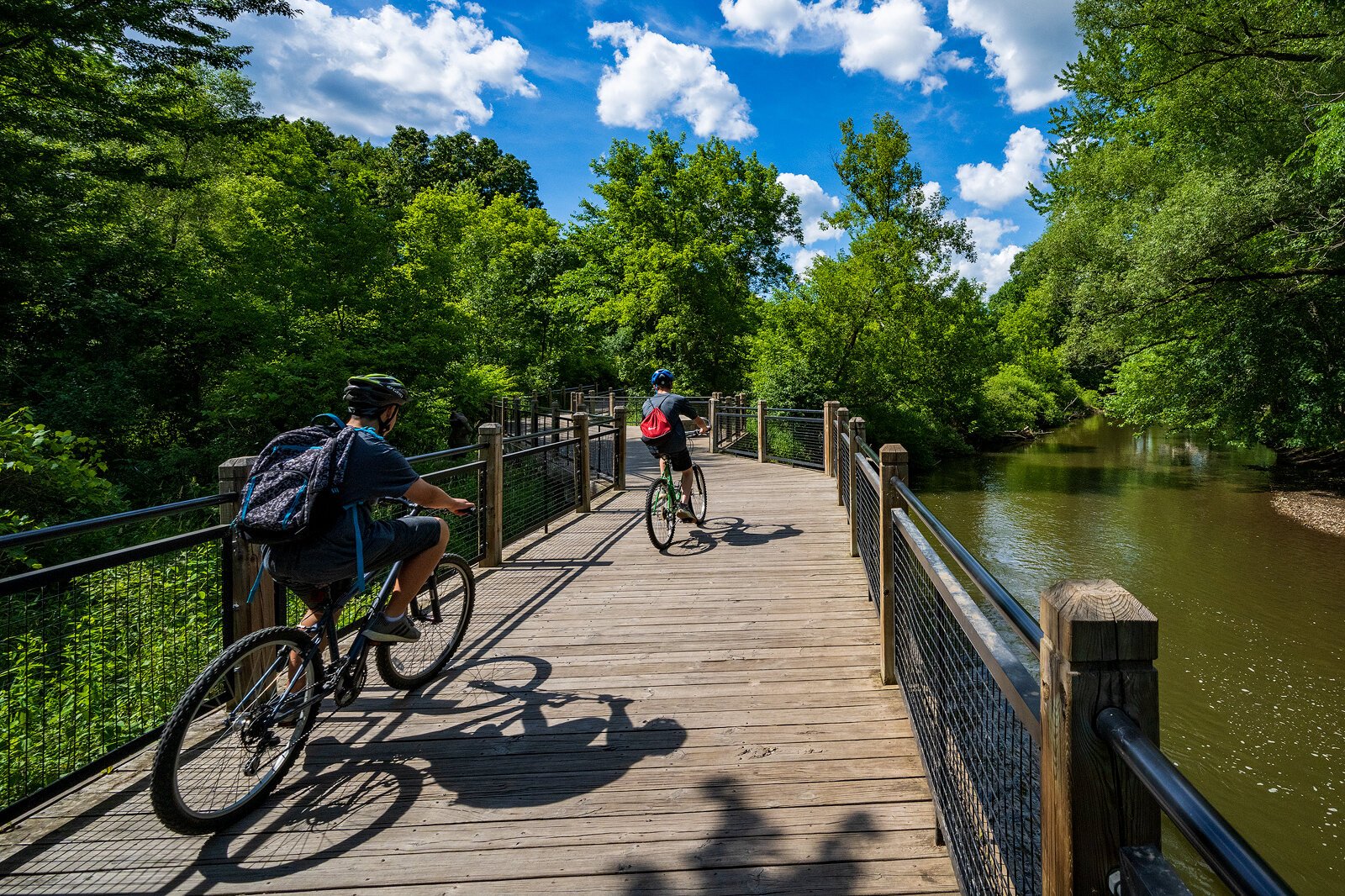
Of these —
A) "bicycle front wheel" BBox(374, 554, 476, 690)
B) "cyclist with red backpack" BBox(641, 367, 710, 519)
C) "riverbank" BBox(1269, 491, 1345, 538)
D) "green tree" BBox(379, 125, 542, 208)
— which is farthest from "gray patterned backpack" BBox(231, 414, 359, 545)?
"green tree" BBox(379, 125, 542, 208)

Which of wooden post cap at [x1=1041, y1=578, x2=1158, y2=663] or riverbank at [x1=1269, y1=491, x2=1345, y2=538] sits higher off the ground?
wooden post cap at [x1=1041, y1=578, x2=1158, y2=663]

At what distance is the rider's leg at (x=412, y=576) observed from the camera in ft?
11.2

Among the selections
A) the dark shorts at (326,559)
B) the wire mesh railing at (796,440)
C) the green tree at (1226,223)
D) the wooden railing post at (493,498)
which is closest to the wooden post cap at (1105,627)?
the dark shorts at (326,559)

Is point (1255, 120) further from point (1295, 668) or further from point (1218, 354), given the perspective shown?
point (1295, 668)

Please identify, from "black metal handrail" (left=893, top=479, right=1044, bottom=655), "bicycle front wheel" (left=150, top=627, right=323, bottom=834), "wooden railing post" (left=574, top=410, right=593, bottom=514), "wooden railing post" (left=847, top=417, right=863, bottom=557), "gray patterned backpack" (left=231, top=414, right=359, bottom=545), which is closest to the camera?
"black metal handrail" (left=893, top=479, right=1044, bottom=655)

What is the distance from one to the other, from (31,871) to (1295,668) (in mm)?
12297

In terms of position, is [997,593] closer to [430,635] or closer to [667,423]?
[430,635]

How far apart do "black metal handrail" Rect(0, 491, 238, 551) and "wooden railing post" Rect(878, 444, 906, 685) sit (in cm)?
350

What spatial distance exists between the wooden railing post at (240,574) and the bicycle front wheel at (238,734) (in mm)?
465

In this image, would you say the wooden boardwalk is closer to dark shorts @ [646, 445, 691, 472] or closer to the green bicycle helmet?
the green bicycle helmet

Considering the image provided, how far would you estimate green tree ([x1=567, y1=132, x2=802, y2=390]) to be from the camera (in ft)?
99.0

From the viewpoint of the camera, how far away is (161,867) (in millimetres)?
2436

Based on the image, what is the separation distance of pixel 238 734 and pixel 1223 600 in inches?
546

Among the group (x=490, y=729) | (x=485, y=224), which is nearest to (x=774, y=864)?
(x=490, y=729)
